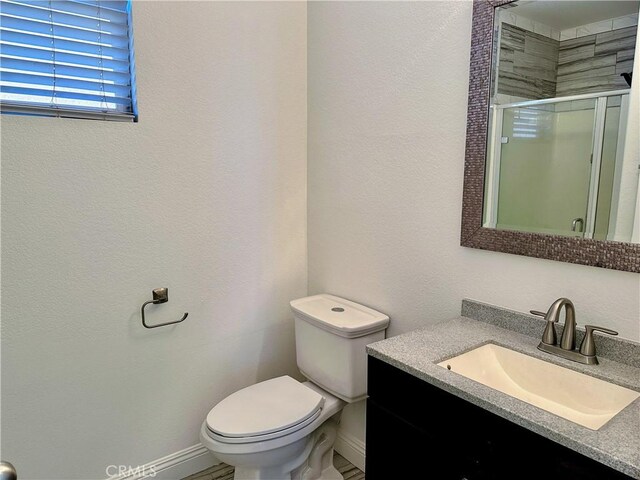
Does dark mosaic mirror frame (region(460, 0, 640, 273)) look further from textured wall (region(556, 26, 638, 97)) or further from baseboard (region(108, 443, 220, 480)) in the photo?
baseboard (region(108, 443, 220, 480))

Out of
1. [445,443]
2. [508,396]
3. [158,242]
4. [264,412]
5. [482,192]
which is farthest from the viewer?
[158,242]

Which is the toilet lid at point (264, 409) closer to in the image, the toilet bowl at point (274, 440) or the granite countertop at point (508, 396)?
the toilet bowl at point (274, 440)

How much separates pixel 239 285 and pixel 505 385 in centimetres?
126

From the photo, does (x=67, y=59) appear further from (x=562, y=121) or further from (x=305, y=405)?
(x=562, y=121)

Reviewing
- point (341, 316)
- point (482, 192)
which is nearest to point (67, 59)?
point (341, 316)

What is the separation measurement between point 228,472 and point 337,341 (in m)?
0.91

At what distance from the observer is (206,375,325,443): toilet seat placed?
1.56 m

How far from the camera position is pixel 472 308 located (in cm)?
152

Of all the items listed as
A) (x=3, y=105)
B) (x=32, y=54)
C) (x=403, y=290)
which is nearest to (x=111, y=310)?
(x=3, y=105)

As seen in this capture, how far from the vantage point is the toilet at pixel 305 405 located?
1.57 m

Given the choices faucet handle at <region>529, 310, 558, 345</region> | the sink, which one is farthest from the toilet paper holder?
faucet handle at <region>529, 310, 558, 345</region>

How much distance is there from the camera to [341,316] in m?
1.84

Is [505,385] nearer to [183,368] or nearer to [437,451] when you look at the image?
[437,451]

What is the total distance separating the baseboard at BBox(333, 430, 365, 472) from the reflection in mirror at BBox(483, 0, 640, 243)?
128cm
